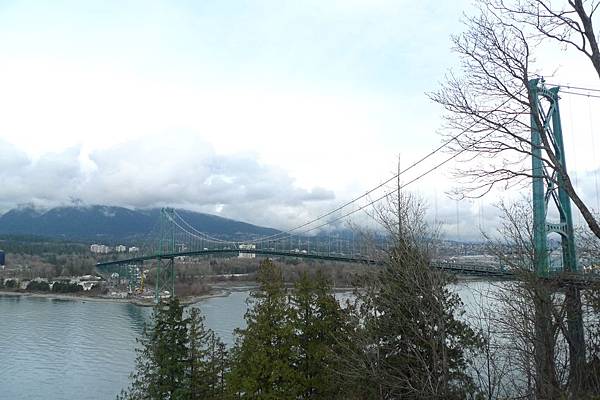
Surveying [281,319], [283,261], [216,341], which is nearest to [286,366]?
[281,319]

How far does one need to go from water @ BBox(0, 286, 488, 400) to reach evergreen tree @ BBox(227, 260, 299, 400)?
248cm

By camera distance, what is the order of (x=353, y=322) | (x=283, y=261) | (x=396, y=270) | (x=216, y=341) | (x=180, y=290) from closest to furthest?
(x=396, y=270) < (x=353, y=322) < (x=216, y=341) < (x=283, y=261) < (x=180, y=290)

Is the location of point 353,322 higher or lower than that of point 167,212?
lower

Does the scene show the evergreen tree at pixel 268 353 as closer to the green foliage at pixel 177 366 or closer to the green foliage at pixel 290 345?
the green foliage at pixel 290 345

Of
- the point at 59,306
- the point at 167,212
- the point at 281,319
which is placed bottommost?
the point at 59,306

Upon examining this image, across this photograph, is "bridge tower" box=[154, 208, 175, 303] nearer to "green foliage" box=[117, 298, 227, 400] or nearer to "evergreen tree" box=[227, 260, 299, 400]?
"green foliage" box=[117, 298, 227, 400]

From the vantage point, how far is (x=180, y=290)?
29359mm

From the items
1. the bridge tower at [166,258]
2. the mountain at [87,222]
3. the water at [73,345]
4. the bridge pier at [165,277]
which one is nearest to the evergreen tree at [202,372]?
the water at [73,345]

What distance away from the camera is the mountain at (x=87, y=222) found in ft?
497

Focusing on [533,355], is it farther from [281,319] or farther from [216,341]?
[216,341]

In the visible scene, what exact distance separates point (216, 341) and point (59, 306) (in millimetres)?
22626

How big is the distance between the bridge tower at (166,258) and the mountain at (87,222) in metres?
104

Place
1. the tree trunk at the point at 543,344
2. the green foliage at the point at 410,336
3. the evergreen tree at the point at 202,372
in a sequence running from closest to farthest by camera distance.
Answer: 1. the tree trunk at the point at 543,344
2. the green foliage at the point at 410,336
3. the evergreen tree at the point at 202,372

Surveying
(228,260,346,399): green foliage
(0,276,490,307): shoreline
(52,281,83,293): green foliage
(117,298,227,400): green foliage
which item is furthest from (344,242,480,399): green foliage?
(52,281,83,293): green foliage
